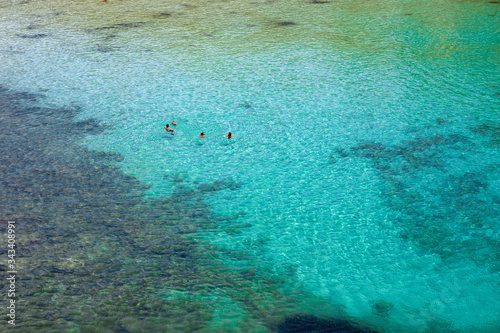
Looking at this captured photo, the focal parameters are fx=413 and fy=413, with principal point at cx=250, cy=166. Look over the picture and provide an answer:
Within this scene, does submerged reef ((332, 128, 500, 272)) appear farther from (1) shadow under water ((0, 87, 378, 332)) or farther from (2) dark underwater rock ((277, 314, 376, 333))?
(1) shadow under water ((0, 87, 378, 332))

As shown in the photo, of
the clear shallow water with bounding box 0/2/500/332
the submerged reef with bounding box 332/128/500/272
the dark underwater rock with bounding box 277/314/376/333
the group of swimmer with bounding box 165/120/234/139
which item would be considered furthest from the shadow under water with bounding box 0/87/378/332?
the submerged reef with bounding box 332/128/500/272

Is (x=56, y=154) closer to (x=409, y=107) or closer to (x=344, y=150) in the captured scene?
(x=344, y=150)

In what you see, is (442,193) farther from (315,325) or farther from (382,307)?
(315,325)

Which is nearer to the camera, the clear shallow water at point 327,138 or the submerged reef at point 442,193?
the clear shallow water at point 327,138

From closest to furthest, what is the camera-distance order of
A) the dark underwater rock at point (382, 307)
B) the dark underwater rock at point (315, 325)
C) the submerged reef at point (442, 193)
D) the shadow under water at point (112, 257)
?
the dark underwater rock at point (315, 325)
the shadow under water at point (112, 257)
the dark underwater rock at point (382, 307)
the submerged reef at point (442, 193)

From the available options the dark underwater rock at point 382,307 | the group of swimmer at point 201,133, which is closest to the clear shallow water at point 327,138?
the dark underwater rock at point 382,307

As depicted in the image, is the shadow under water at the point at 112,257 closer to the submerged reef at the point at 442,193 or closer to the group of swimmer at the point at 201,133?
the group of swimmer at the point at 201,133
